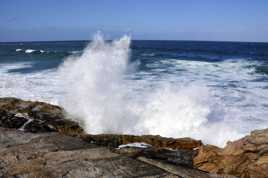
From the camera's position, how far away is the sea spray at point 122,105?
9.12 m

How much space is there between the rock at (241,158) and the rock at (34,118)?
2.77 m

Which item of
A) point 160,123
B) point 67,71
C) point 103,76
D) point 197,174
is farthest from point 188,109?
point 197,174

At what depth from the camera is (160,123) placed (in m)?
9.52

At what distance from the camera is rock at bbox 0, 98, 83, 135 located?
20.6 feet

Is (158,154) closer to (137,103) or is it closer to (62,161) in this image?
(62,161)

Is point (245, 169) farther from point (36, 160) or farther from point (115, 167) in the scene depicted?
point (36, 160)

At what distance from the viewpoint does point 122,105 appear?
1038 centimetres

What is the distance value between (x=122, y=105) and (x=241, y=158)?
6228mm

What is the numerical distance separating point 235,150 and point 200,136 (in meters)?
4.43

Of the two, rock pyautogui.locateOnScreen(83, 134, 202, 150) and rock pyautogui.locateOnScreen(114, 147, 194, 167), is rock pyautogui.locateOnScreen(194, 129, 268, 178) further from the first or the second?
rock pyautogui.locateOnScreen(83, 134, 202, 150)

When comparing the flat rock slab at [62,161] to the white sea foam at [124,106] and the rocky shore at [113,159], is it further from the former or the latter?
the white sea foam at [124,106]

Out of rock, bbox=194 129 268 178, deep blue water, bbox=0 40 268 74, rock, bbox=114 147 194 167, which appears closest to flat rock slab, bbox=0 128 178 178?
rock, bbox=114 147 194 167

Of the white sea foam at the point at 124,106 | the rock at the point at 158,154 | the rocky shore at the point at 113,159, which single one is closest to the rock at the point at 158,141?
the rocky shore at the point at 113,159

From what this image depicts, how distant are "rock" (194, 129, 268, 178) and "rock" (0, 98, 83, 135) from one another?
9.08ft
